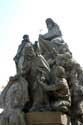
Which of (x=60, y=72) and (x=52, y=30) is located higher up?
(x=52, y=30)

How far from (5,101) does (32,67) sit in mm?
1089

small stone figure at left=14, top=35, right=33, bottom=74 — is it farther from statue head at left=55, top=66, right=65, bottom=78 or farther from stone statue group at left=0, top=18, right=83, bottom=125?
statue head at left=55, top=66, right=65, bottom=78

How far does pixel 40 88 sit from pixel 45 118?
0.84 m

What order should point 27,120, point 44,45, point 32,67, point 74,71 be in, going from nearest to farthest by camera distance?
point 27,120, point 32,67, point 74,71, point 44,45

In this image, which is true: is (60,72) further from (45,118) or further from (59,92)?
(45,118)

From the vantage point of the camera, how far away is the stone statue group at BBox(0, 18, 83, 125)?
31.3 feet

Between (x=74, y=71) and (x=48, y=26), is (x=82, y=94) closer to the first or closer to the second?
(x=74, y=71)

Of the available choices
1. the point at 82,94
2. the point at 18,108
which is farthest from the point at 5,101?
the point at 82,94

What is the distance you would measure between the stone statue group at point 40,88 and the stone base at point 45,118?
0.17 metres

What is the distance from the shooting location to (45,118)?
30.5 feet

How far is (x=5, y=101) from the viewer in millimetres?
9875

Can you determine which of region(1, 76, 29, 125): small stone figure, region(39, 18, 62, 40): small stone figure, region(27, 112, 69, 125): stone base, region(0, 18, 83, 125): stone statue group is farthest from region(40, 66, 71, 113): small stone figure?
region(39, 18, 62, 40): small stone figure

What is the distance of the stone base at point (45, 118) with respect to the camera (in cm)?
925

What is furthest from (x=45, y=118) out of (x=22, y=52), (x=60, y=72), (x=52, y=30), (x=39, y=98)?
(x=52, y=30)
